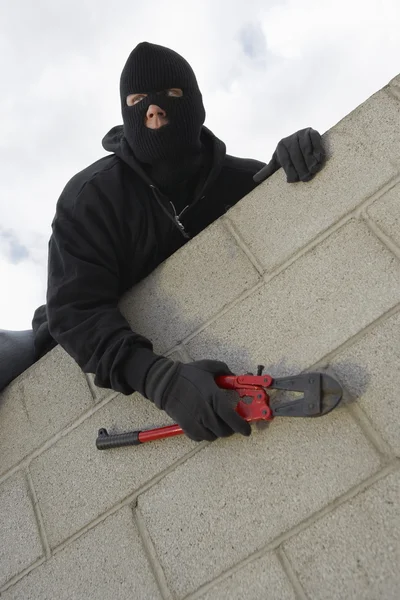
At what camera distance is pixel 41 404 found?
6.52ft

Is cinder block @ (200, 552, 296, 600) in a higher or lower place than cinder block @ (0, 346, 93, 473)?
lower

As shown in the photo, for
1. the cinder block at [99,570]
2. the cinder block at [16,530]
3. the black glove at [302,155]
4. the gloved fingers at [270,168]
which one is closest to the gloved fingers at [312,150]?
the black glove at [302,155]

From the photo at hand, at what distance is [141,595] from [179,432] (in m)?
0.41

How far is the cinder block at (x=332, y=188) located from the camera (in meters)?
1.67

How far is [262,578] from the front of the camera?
1.39 meters

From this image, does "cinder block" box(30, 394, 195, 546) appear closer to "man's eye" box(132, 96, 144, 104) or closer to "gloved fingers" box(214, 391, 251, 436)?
"gloved fingers" box(214, 391, 251, 436)

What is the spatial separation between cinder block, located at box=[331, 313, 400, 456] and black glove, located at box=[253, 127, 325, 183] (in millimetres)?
530

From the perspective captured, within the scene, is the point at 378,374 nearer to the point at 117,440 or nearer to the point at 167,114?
the point at 117,440

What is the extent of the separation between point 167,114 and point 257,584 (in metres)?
1.47

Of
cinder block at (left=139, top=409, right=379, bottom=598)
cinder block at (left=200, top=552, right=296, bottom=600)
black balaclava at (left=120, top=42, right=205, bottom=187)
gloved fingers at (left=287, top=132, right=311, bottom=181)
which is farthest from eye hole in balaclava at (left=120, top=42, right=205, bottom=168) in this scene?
cinder block at (left=200, top=552, right=296, bottom=600)

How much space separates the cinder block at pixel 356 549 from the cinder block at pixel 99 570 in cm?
42

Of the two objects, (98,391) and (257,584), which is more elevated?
(98,391)

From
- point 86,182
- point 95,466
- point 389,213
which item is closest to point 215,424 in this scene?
point 95,466

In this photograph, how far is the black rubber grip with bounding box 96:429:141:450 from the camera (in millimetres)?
1678
